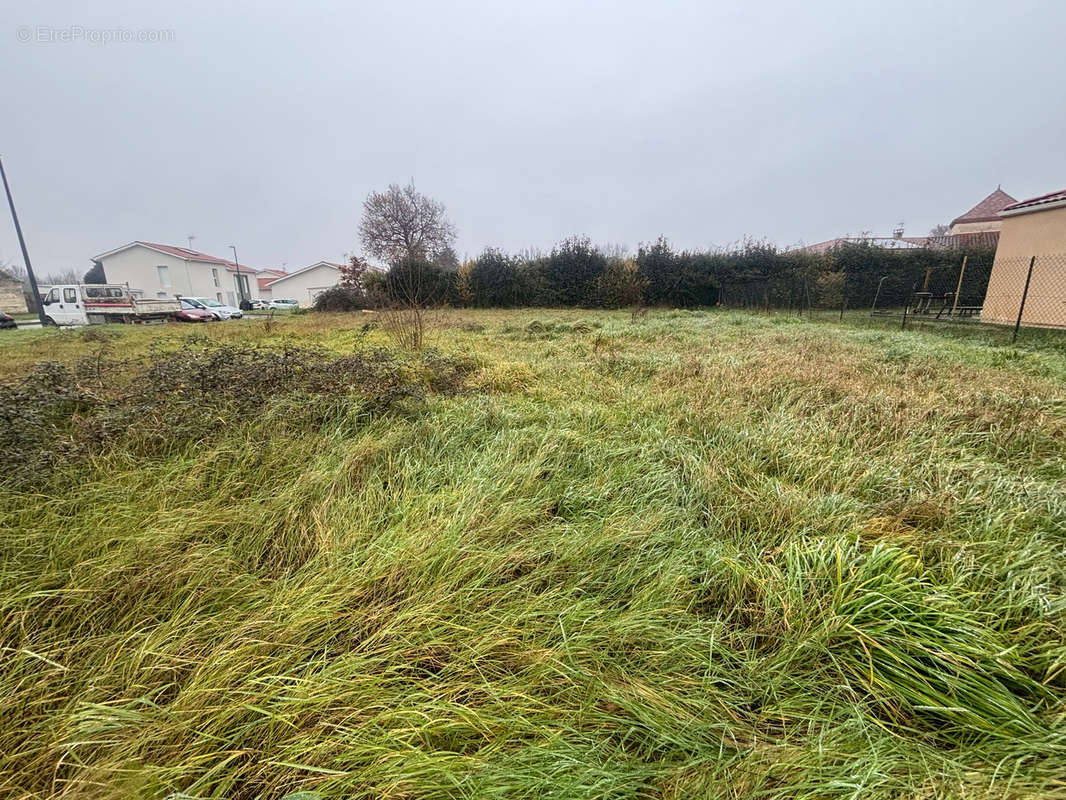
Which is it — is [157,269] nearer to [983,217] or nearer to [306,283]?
[306,283]

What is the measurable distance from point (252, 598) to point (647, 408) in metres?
2.85

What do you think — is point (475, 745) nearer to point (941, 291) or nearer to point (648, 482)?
point (648, 482)

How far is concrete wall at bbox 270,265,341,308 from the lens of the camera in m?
33.6

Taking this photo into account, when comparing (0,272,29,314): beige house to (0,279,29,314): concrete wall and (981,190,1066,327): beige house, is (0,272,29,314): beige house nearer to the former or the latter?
(0,279,29,314): concrete wall

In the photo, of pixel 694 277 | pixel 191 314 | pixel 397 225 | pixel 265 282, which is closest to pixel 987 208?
pixel 694 277

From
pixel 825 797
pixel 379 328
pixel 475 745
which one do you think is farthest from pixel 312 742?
pixel 379 328

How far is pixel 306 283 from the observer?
34688mm

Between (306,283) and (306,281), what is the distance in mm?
174

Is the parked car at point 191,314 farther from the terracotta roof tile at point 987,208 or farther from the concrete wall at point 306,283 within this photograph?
the terracotta roof tile at point 987,208

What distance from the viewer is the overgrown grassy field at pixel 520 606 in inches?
36.8

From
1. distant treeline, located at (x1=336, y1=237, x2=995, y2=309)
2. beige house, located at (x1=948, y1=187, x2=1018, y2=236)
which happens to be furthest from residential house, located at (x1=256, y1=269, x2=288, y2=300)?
beige house, located at (x1=948, y1=187, x2=1018, y2=236)

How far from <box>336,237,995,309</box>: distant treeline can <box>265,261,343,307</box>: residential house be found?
2028 centimetres

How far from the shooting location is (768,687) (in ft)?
3.75

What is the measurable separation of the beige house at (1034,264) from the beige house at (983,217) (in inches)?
1060
